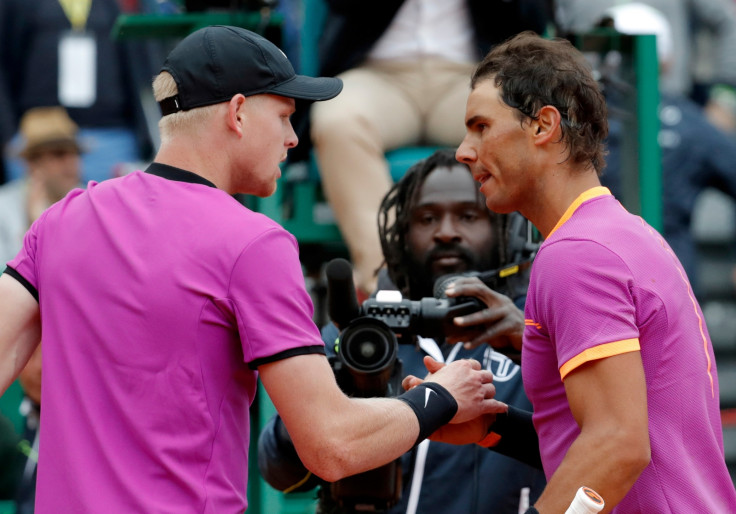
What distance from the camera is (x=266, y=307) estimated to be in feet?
7.96

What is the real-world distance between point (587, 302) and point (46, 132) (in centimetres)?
443

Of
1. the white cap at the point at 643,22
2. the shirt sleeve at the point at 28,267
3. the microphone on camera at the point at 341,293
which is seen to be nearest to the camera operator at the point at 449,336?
→ the microphone on camera at the point at 341,293

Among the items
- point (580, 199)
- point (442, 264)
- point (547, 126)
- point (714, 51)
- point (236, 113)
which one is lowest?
point (714, 51)

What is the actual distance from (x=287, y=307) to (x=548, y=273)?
54 cm

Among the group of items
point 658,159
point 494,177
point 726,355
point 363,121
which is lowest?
point 726,355

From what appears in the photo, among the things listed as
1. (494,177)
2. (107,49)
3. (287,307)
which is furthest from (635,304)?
(107,49)

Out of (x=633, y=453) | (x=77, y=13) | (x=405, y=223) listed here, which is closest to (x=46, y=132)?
(x=77, y=13)

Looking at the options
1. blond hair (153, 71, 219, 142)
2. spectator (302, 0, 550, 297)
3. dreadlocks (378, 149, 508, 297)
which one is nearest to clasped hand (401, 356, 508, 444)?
dreadlocks (378, 149, 508, 297)

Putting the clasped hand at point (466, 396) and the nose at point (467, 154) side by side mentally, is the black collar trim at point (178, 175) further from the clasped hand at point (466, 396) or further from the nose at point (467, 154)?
the clasped hand at point (466, 396)

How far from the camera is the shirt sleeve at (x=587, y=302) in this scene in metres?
2.36

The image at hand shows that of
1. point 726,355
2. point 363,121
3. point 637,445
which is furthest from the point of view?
point 726,355

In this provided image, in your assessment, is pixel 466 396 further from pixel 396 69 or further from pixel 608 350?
pixel 396 69

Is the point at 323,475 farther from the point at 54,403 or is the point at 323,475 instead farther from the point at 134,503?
the point at 54,403

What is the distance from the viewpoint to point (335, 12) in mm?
4953
